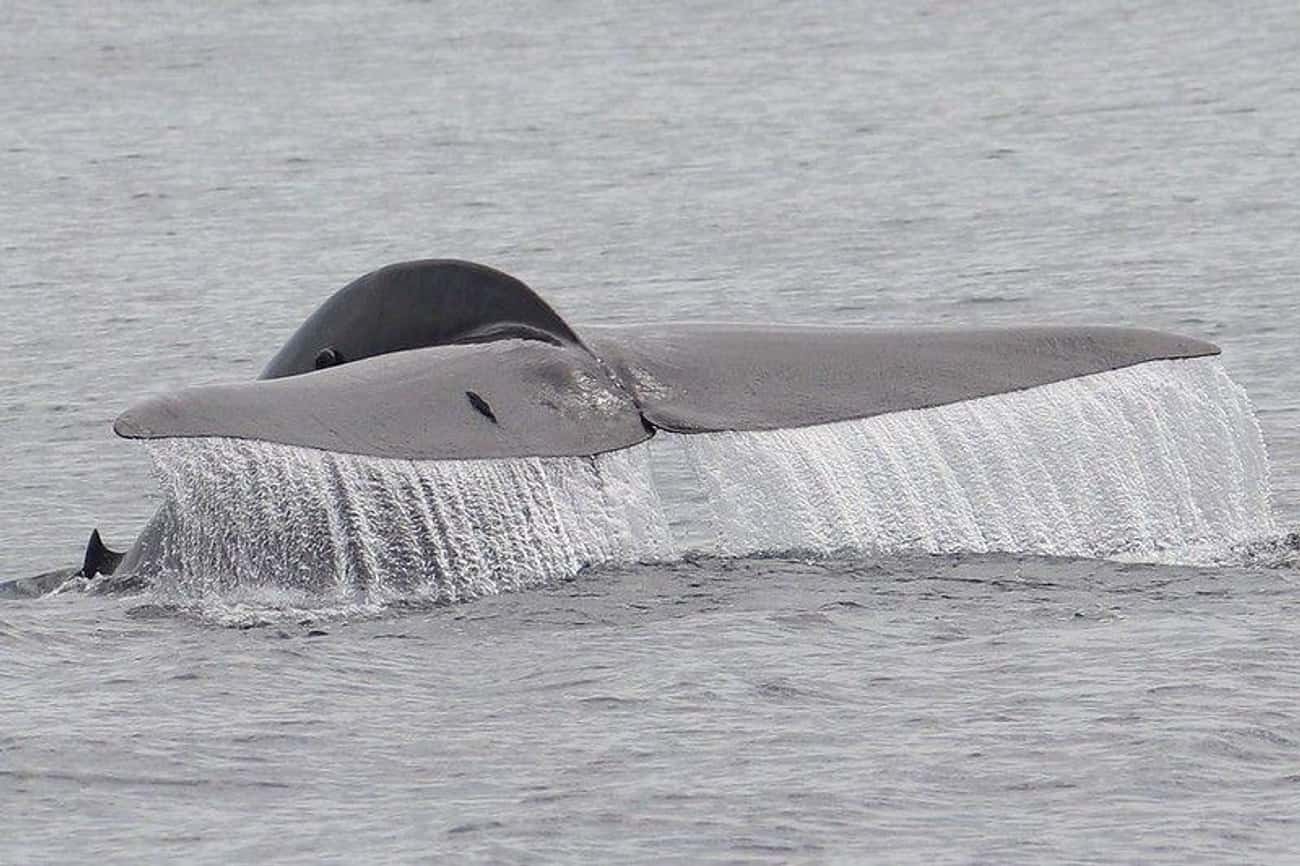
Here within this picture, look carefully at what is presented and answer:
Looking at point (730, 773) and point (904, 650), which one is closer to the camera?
point (730, 773)

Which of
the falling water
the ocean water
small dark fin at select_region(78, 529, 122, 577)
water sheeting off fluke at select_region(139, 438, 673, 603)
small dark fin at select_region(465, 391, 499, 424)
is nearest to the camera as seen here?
the ocean water

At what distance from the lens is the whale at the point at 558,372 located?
8.20 meters

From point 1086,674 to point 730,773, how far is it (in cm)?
139

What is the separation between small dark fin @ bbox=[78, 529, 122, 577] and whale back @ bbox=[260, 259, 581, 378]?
1378 millimetres

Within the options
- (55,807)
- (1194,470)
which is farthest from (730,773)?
(1194,470)

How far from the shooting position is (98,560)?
10.6 metres

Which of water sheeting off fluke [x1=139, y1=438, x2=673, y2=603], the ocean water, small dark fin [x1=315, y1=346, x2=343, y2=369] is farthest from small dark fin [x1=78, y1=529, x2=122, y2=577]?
small dark fin [x1=315, y1=346, x2=343, y2=369]

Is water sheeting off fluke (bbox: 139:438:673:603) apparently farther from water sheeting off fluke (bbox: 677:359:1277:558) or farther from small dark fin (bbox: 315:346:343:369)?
water sheeting off fluke (bbox: 677:359:1277:558)

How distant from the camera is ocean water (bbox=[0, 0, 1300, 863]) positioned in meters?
7.62

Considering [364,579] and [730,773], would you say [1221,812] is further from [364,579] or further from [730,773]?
[364,579]

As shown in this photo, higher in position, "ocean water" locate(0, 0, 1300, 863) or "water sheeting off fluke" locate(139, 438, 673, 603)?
"water sheeting off fluke" locate(139, 438, 673, 603)

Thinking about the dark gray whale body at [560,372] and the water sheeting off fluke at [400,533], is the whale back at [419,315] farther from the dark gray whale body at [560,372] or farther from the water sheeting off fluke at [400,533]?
the water sheeting off fluke at [400,533]

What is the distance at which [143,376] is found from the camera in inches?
674

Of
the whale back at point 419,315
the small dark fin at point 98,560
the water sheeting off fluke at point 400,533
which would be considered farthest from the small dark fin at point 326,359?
the small dark fin at point 98,560
